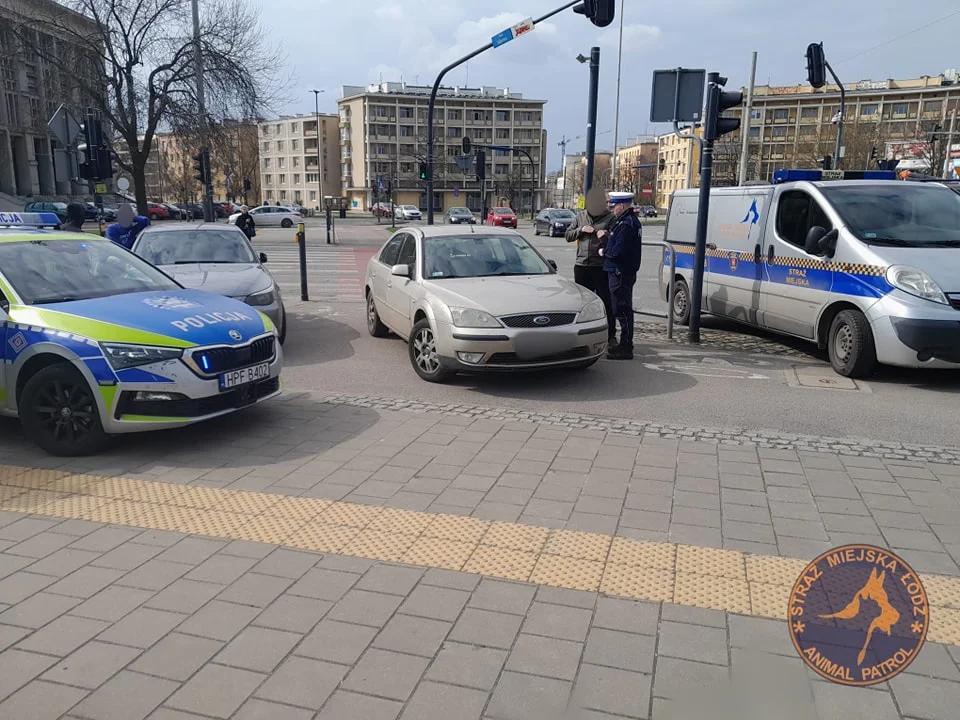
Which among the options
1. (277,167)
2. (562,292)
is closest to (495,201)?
(277,167)

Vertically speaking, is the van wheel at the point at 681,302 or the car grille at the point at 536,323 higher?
the car grille at the point at 536,323

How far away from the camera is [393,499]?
15.1 feet

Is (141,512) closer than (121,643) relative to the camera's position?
No

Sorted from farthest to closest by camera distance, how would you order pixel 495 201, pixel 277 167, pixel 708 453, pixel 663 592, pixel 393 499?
pixel 277 167 < pixel 495 201 < pixel 708 453 < pixel 393 499 < pixel 663 592

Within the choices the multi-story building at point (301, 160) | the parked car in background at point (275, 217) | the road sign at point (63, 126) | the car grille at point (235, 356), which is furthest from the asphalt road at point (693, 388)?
the multi-story building at point (301, 160)

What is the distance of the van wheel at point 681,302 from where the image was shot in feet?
35.4

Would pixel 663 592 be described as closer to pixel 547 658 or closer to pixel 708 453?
pixel 547 658

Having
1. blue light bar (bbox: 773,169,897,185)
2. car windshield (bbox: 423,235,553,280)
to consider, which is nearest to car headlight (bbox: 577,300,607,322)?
car windshield (bbox: 423,235,553,280)

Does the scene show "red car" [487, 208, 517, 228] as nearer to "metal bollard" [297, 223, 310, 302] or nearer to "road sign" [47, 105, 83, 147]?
"metal bollard" [297, 223, 310, 302]

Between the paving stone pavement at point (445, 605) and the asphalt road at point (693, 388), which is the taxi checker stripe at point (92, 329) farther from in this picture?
the asphalt road at point (693, 388)

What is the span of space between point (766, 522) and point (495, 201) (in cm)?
11900

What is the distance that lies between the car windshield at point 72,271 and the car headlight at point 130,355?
0.80 meters

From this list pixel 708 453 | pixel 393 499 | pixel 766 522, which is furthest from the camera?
pixel 708 453

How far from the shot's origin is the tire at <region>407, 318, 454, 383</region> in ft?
24.7
